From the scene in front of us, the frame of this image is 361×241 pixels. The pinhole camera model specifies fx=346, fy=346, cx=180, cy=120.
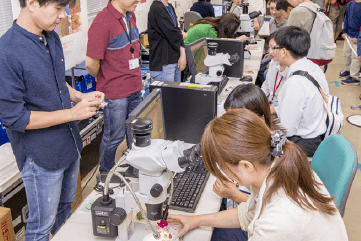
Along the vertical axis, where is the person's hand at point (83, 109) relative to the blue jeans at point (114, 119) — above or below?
above

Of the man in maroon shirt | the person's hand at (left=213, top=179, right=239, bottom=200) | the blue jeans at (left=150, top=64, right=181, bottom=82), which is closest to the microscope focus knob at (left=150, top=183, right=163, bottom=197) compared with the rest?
the person's hand at (left=213, top=179, right=239, bottom=200)

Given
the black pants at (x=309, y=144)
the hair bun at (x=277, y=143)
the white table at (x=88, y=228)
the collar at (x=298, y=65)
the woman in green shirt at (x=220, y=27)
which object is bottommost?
the black pants at (x=309, y=144)

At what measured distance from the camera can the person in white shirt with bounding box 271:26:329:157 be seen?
2.19 meters

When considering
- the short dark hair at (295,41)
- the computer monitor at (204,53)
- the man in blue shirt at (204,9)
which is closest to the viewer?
the short dark hair at (295,41)

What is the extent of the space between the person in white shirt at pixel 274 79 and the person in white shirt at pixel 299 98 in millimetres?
172

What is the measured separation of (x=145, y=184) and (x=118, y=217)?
19 cm

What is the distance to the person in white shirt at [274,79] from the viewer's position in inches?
108

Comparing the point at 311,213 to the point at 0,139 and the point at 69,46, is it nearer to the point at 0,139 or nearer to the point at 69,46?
the point at 0,139

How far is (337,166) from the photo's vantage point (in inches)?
61.3

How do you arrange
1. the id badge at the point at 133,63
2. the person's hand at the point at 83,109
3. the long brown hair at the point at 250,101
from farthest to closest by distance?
the id badge at the point at 133,63 → the long brown hair at the point at 250,101 → the person's hand at the point at 83,109

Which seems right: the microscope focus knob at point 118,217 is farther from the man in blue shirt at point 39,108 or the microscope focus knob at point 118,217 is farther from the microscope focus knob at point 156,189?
the man in blue shirt at point 39,108

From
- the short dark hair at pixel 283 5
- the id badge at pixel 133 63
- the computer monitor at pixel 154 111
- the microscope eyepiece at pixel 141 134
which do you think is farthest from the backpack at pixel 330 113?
the short dark hair at pixel 283 5

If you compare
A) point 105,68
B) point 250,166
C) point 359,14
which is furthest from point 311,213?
point 359,14

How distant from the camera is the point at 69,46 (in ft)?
9.86
